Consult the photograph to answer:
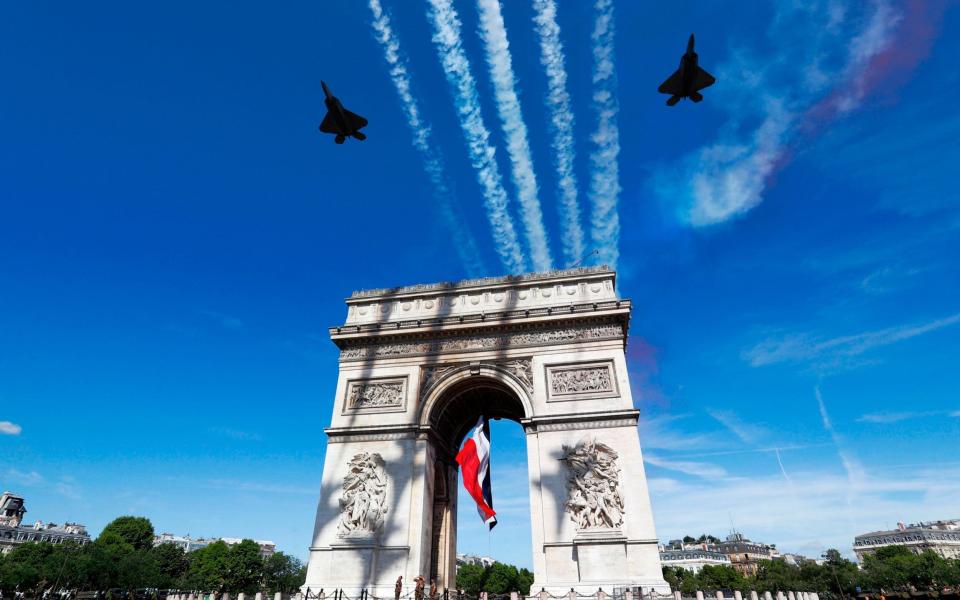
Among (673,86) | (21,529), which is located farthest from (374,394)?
(21,529)

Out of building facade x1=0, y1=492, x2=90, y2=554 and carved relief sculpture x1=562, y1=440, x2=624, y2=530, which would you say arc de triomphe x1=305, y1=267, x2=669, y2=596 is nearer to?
carved relief sculpture x1=562, y1=440, x2=624, y2=530

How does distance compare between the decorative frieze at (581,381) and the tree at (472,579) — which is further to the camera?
the tree at (472,579)

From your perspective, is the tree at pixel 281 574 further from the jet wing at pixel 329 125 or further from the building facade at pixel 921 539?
the building facade at pixel 921 539

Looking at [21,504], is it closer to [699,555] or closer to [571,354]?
[571,354]

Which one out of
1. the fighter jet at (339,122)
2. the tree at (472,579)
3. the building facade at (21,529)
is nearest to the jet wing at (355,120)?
the fighter jet at (339,122)

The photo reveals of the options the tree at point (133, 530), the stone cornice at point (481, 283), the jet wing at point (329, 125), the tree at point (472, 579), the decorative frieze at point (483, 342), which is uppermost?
the stone cornice at point (481, 283)

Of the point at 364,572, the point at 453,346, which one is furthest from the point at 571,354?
the point at 364,572
